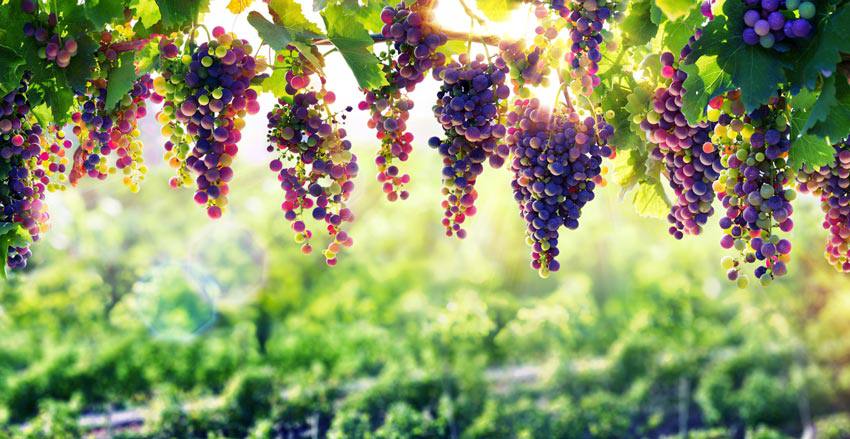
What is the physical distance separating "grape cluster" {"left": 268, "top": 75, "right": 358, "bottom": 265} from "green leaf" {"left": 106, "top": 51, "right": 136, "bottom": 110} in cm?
45

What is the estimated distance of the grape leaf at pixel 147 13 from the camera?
2.51m

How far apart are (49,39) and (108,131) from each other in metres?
0.34

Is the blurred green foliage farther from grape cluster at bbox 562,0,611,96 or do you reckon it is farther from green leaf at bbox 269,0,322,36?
grape cluster at bbox 562,0,611,96

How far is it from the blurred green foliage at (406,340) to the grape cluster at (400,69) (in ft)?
12.0

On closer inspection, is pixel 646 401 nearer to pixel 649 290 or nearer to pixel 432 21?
pixel 649 290

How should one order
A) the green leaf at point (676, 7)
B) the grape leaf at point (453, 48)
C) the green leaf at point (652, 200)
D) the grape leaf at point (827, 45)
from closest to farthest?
the grape leaf at point (827, 45) → the green leaf at point (676, 7) → the grape leaf at point (453, 48) → the green leaf at point (652, 200)

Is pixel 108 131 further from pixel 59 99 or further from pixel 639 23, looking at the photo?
pixel 639 23

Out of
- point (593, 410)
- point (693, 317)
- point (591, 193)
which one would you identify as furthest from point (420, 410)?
point (591, 193)

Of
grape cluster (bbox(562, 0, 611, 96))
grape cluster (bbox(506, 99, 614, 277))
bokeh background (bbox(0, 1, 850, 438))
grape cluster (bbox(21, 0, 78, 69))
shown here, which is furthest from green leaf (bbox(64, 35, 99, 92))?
bokeh background (bbox(0, 1, 850, 438))

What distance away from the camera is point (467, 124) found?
240 centimetres

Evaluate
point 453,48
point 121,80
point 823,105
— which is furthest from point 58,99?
point 823,105

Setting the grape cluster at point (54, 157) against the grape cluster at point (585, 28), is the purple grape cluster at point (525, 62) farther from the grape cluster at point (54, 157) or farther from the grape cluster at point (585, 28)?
the grape cluster at point (54, 157)

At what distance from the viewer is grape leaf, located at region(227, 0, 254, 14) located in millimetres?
2465

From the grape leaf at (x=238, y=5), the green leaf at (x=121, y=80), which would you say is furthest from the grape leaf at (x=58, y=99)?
the grape leaf at (x=238, y=5)
